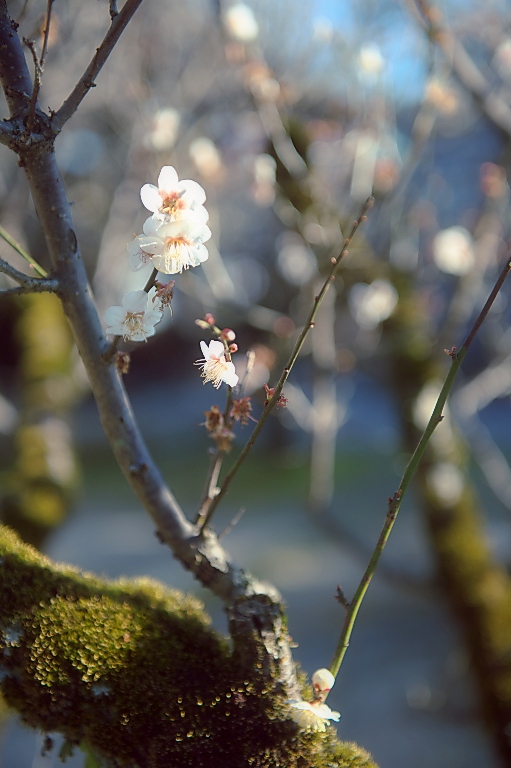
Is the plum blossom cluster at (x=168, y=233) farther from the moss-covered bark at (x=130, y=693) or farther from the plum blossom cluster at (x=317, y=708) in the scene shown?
the plum blossom cluster at (x=317, y=708)

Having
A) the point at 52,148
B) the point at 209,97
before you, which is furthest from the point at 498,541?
the point at 52,148

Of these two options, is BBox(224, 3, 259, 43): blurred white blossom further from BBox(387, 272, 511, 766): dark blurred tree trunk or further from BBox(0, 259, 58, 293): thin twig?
BBox(0, 259, 58, 293): thin twig

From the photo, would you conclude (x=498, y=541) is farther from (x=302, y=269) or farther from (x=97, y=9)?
(x=97, y=9)

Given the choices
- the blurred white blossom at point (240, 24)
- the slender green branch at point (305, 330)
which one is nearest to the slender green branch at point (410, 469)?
the slender green branch at point (305, 330)

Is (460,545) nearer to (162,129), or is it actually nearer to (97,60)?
(162,129)

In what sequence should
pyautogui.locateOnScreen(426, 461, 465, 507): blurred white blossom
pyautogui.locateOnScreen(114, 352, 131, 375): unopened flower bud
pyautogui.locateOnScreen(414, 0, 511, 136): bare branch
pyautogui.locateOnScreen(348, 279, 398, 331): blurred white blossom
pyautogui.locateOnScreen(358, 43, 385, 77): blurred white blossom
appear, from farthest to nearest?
pyautogui.locateOnScreen(348, 279, 398, 331): blurred white blossom < pyautogui.locateOnScreen(426, 461, 465, 507): blurred white blossom < pyautogui.locateOnScreen(358, 43, 385, 77): blurred white blossom < pyautogui.locateOnScreen(414, 0, 511, 136): bare branch < pyautogui.locateOnScreen(114, 352, 131, 375): unopened flower bud

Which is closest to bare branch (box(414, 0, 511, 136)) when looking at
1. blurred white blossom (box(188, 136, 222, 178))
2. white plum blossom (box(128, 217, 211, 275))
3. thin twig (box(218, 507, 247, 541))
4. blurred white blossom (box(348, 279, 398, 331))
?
blurred white blossom (box(348, 279, 398, 331))
